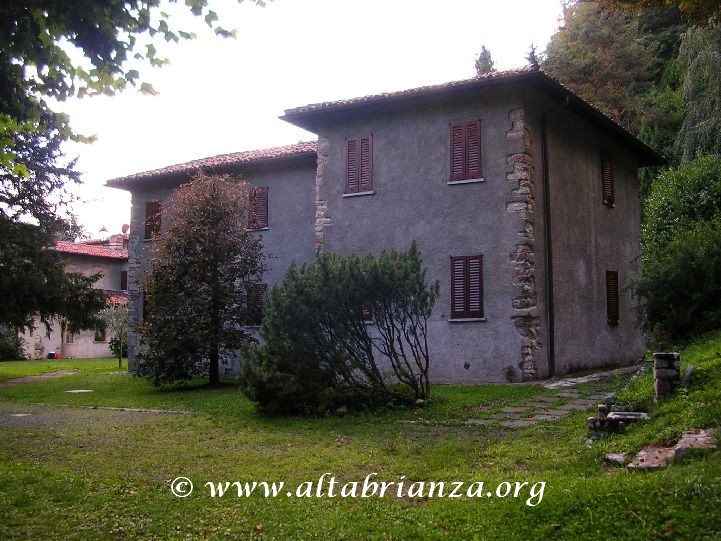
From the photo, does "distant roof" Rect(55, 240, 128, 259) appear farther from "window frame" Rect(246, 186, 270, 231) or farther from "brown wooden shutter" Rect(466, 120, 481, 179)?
"brown wooden shutter" Rect(466, 120, 481, 179)

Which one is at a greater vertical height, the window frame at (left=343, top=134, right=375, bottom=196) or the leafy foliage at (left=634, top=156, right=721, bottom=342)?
the window frame at (left=343, top=134, right=375, bottom=196)

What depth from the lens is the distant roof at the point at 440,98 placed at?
13.5 meters

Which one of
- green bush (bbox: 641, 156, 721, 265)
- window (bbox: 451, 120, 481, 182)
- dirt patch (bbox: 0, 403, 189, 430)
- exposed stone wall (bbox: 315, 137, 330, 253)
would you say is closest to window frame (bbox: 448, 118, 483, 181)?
window (bbox: 451, 120, 481, 182)

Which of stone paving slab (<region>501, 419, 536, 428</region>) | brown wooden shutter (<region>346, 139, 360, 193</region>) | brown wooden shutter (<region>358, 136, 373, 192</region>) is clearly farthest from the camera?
brown wooden shutter (<region>346, 139, 360, 193</region>)

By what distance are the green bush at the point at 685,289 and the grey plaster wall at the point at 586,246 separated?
150 cm

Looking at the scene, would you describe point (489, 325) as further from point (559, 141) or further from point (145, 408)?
Result: point (145, 408)

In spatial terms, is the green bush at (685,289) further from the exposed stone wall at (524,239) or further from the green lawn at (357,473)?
the green lawn at (357,473)

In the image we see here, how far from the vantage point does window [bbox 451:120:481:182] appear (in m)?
14.3

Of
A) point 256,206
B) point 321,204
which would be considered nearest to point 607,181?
point 321,204

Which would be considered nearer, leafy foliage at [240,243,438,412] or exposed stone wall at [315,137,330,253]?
leafy foliage at [240,243,438,412]

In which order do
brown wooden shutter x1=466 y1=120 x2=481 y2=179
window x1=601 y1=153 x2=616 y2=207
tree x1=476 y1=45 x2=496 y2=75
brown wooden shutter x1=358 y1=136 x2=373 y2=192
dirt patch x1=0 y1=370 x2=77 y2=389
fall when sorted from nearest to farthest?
brown wooden shutter x1=466 y1=120 x2=481 y2=179 < brown wooden shutter x1=358 y1=136 x2=373 y2=192 < window x1=601 y1=153 x2=616 y2=207 < dirt patch x1=0 y1=370 x2=77 y2=389 < tree x1=476 y1=45 x2=496 y2=75

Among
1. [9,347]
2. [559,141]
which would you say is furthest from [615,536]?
[9,347]

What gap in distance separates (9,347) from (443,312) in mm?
25647

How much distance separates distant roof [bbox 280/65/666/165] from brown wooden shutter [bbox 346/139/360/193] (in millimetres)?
695
